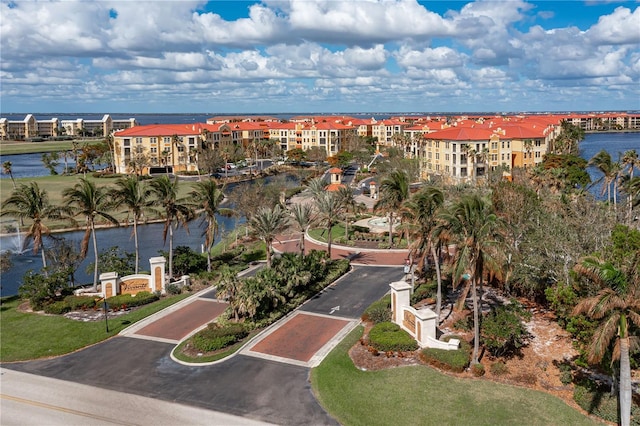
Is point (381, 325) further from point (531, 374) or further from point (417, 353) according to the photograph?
point (531, 374)

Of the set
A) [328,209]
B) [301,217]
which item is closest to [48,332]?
[301,217]

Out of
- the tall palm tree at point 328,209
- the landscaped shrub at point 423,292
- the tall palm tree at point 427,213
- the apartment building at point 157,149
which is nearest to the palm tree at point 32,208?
the tall palm tree at point 328,209

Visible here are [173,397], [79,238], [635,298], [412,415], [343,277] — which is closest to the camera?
[635,298]

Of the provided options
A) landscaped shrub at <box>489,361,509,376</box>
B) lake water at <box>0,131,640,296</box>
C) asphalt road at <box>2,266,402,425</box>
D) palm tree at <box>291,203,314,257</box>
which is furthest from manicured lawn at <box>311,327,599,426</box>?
lake water at <box>0,131,640,296</box>

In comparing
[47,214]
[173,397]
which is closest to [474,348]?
[173,397]

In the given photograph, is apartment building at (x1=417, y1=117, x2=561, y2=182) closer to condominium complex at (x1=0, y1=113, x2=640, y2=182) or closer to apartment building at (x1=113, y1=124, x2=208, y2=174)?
condominium complex at (x1=0, y1=113, x2=640, y2=182)

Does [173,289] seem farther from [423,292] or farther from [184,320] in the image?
[423,292]

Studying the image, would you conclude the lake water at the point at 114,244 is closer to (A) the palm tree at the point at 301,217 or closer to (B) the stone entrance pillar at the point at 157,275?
(B) the stone entrance pillar at the point at 157,275
